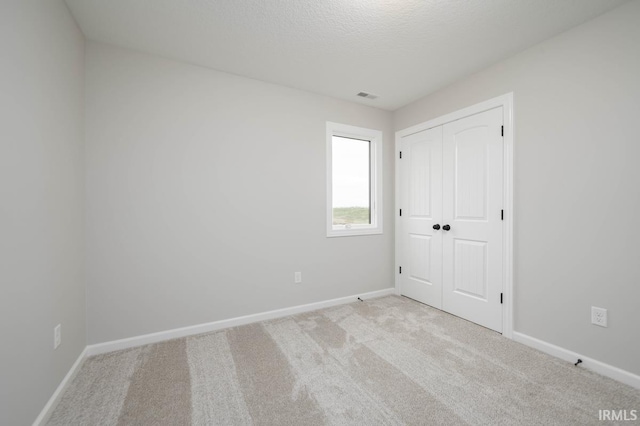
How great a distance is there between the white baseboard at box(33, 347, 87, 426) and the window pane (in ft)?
8.71

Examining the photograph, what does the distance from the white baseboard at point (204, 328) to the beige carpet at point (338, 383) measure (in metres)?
0.09

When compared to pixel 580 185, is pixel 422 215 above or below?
below

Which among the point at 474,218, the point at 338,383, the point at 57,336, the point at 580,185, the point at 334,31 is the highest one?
the point at 334,31

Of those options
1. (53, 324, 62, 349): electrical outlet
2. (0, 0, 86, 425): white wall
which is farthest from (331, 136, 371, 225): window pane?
(53, 324, 62, 349): electrical outlet

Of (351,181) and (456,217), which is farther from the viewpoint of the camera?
(351,181)

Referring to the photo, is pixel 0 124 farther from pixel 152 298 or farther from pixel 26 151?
pixel 152 298

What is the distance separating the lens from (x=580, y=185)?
6.51 ft

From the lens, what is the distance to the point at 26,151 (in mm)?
1374

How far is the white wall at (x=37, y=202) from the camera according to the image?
1.22m

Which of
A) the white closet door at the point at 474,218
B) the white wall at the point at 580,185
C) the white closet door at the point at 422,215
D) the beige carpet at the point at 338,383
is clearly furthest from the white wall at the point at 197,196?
the white wall at the point at 580,185

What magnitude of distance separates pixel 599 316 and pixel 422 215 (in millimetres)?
1757

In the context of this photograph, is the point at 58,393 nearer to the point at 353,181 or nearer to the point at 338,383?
A: the point at 338,383

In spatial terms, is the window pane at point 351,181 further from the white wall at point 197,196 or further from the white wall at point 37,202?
the white wall at point 37,202

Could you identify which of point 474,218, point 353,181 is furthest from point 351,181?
point 474,218
